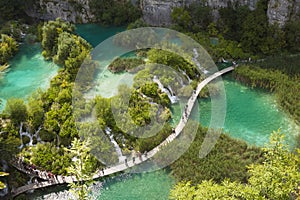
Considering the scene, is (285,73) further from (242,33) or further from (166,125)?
(166,125)

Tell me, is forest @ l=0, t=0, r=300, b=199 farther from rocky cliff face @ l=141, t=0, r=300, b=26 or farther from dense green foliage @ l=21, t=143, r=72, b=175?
rocky cliff face @ l=141, t=0, r=300, b=26

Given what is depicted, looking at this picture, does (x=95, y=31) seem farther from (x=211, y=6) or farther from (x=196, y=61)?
(x=196, y=61)

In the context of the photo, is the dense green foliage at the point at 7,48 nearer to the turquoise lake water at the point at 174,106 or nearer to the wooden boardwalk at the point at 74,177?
the turquoise lake water at the point at 174,106

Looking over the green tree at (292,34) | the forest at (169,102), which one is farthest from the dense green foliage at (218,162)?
the green tree at (292,34)

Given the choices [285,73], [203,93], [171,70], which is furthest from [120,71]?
[285,73]

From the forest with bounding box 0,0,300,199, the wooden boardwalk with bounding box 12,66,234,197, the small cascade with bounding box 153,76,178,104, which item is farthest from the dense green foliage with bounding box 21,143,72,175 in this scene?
the small cascade with bounding box 153,76,178,104

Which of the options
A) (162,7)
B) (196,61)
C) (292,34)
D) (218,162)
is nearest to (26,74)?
(196,61)

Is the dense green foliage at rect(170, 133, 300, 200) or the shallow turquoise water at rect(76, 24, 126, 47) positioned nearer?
the dense green foliage at rect(170, 133, 300, 200)
